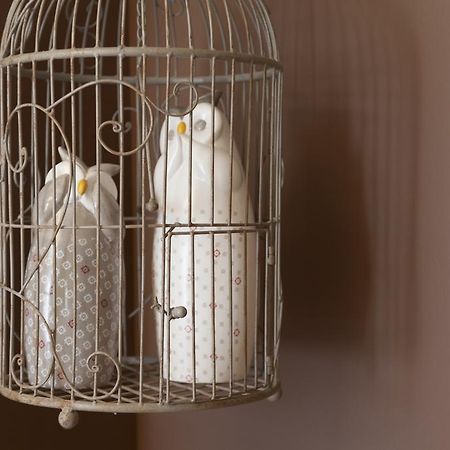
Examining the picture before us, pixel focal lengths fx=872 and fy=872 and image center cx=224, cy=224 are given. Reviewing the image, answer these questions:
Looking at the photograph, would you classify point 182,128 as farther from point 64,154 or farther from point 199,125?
point 64,154

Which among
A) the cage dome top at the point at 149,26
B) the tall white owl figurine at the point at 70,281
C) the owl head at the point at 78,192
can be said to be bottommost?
the tall white owl figurine at the point at 70,281

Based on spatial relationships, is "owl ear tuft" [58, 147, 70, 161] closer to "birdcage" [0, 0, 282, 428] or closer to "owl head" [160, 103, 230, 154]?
"birdcage" [0, 0, 282, 428]

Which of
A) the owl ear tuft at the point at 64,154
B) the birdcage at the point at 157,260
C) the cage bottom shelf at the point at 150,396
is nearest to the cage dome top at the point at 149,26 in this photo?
the birdcage at the point at 157,260

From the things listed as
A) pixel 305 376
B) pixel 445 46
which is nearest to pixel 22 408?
pixel 305 376

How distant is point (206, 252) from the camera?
1008 millimetres

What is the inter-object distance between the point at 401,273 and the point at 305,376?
0.23 m

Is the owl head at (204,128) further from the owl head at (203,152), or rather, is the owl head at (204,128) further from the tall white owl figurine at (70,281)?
the tall white owl figurine at (70,281)

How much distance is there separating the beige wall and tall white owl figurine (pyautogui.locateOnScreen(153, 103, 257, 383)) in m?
0.20

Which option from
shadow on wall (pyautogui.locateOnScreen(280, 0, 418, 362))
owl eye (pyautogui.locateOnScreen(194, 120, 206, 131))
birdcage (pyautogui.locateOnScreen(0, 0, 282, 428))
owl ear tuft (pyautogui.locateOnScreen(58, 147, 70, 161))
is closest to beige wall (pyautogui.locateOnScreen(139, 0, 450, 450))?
shadow on wall (pyautogui.locateOnScreen(280, 0, 418, 362))

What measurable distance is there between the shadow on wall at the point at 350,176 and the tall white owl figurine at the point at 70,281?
31 centimetres

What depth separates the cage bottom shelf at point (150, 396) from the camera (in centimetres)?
92

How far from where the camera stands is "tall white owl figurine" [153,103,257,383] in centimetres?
100

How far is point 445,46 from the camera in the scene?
104cm

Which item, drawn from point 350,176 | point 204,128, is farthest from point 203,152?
point 350,176
